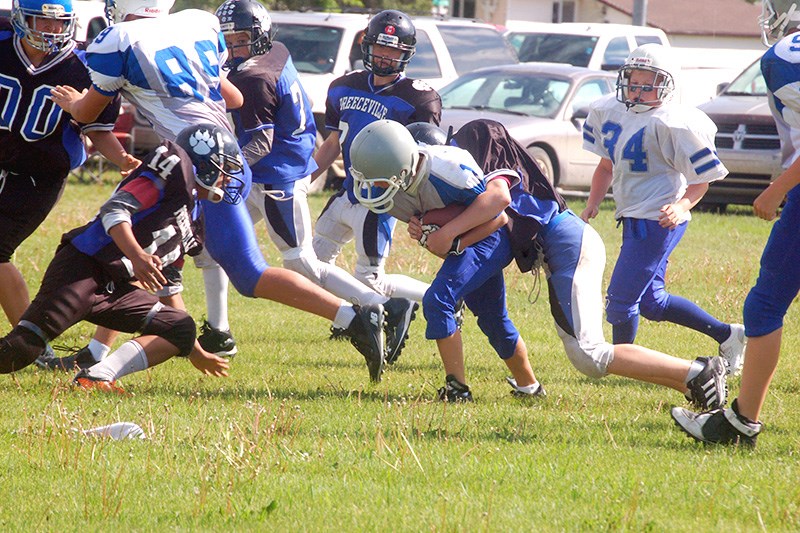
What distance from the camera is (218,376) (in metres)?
6.17

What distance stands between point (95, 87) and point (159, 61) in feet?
1.17

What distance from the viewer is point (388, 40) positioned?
23.1 ft

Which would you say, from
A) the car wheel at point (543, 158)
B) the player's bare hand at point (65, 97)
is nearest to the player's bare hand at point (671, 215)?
the player's bare hand at point (65, 97)

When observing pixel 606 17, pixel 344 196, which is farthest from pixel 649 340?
pixel 606 17

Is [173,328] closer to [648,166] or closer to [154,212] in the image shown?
[154,212]

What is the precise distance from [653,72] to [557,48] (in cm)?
1297

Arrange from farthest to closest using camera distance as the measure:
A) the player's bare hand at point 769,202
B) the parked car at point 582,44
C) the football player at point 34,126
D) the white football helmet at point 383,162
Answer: the parked car at point 582,44
the football player at point 34,126
the white football helmet at point 383,162
the player's bare hand at point 769,202

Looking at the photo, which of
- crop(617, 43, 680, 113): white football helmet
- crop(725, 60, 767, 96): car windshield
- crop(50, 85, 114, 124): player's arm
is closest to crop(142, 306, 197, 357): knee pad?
crop(50, 85, 114, 124): player's arm

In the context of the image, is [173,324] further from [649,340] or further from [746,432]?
[649,340]

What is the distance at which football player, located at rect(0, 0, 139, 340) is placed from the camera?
6293 mm

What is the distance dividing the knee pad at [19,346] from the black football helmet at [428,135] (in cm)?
197

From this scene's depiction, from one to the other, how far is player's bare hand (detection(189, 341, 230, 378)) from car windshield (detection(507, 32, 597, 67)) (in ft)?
44.0

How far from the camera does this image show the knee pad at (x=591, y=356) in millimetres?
5414

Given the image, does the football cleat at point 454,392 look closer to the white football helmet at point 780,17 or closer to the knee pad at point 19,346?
the knee pad at point 19,346
